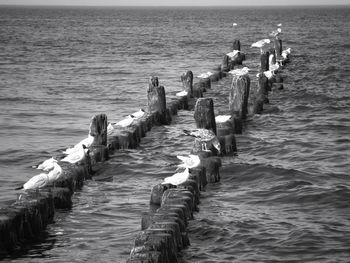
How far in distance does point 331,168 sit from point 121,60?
30396 mm

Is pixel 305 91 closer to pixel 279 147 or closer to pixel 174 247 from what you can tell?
pixel 279 147

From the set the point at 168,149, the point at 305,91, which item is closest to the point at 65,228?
the point at 168,149

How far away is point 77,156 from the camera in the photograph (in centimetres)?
1387

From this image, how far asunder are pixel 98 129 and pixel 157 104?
490 cm

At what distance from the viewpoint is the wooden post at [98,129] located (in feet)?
50.2

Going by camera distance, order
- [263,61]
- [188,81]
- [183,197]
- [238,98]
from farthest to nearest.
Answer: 1. [263,61]
2. [188,81]
3. [238,98]
4. [183,197]

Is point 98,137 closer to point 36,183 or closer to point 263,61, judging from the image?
point 36,183

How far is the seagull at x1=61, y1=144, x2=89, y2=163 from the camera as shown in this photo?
1367 centimetres

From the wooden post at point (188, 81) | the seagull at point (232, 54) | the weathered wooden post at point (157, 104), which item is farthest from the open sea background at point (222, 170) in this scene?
the seagull at point (232, 54)

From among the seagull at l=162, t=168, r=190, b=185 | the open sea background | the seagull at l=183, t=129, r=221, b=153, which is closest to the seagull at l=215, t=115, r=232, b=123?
the open sea background

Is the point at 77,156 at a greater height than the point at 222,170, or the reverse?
the point at 77,156

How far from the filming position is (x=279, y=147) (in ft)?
60.0

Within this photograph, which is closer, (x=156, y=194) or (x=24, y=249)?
(x=24, y=249)

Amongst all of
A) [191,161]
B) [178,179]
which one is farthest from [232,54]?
A: [178,179]
